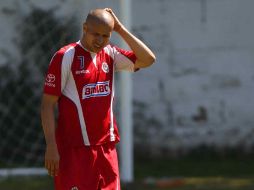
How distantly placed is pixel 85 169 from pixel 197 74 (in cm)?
371

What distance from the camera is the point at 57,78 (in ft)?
13.9

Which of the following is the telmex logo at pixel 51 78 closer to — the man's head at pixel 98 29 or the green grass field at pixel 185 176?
the man's head at pixel 98 29

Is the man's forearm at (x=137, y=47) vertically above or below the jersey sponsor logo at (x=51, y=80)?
above

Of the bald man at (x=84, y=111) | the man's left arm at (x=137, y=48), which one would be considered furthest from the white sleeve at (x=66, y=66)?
the man's left arm at (x=137, y=48)

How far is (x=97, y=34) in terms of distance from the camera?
13.8 feet

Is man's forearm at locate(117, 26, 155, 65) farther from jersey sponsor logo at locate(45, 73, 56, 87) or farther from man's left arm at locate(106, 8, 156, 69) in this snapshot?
jersey sponsor logo at locate(45, 73, 56, 87)

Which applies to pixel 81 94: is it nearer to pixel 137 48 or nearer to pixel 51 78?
pixel 51 78

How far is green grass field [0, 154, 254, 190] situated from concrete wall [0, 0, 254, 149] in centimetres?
20

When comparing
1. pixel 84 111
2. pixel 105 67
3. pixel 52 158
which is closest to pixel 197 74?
pixel 105 67

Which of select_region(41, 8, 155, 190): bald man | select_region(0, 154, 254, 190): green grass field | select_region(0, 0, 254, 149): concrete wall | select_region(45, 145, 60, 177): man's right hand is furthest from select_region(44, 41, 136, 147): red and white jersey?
select_region(0, 0, 254, 149): concrete wall

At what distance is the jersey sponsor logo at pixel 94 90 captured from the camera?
4.27 m

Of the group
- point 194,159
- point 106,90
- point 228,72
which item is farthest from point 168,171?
point 106,90

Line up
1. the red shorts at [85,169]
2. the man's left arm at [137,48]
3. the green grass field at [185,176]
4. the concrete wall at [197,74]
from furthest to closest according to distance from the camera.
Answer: the concrete wall at [197,74] < the green grass field at [185,176] < the man's left arm at [137,48] < the red shorts at [85,169]

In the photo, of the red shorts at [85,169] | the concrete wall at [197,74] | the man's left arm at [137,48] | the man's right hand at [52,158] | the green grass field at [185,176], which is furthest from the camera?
the concrete wall at [197,74]
